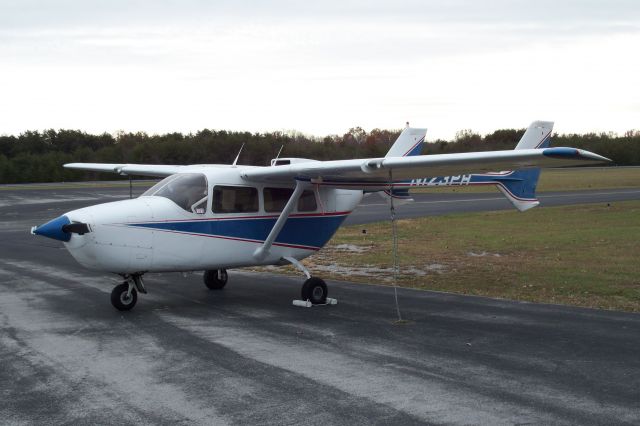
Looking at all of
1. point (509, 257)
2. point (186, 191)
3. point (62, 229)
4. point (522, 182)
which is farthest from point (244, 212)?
point (509, 257)

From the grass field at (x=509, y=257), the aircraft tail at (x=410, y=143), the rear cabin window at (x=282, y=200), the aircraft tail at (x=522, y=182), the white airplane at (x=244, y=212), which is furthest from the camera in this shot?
the aircraft tail at (x=410, y=143)

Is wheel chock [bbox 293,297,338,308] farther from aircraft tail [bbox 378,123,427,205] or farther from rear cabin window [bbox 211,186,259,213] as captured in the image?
aircraft tail [bbox 378,123,427,205]

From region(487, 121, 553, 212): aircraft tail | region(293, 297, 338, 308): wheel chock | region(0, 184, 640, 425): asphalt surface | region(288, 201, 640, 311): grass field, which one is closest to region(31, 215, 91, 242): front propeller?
region(0, 184, 640, 425): asphalt surface

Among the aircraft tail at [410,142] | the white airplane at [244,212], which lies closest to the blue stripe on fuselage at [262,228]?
the white airplane at [244,212]

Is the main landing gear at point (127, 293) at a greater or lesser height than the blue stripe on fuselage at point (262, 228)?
lesser

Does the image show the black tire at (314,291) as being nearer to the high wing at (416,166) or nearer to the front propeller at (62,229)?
the high wing at (416,166)

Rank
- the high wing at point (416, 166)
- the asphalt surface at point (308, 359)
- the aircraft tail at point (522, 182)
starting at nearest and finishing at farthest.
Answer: the asphalt surface at point (308, 359), the high wing at point (416, 166), the aircraft tail at point (522, 182)

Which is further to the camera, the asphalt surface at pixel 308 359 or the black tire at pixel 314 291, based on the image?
the black tire at pixel 314 291

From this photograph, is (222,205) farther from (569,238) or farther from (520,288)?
(569,238)

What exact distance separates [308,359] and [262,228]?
180 inches

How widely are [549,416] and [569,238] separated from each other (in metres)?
16.0

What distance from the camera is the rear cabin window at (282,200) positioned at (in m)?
12.8

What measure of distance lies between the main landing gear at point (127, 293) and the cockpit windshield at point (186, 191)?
1332 mm

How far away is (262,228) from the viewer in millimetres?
12719
